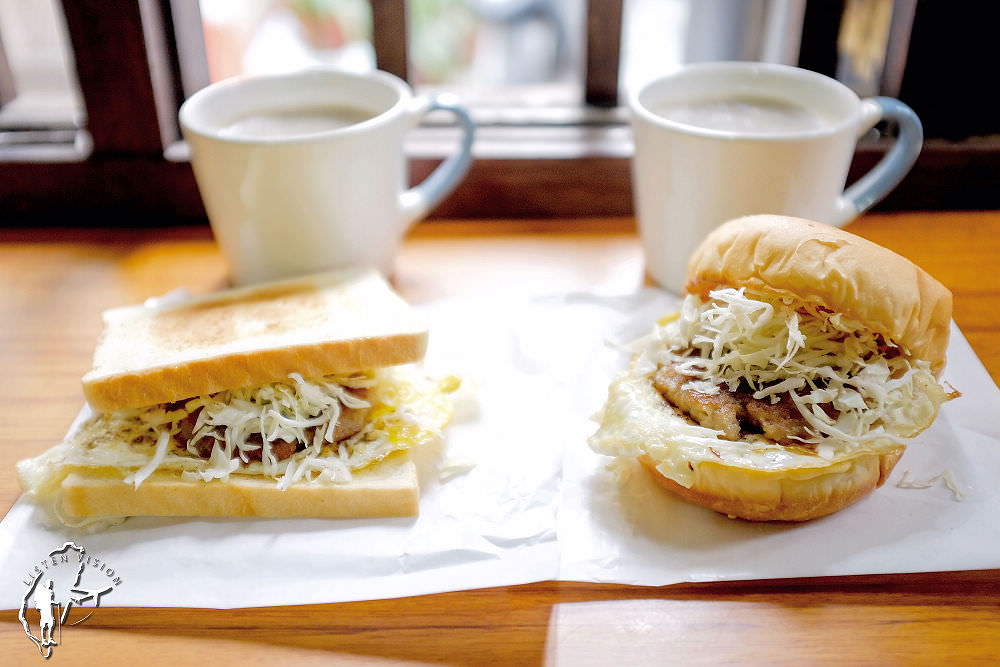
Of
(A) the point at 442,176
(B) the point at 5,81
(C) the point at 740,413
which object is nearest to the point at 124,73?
(B) the point at 5,81

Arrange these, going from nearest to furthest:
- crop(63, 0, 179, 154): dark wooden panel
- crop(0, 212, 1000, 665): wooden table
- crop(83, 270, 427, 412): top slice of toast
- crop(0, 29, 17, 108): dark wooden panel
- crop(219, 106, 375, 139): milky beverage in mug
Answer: crop(0, 212, 1000, 665): wooden table, crop(83, 270, 427, 412): top slice of toast, crop(219, 106, 375, 139): milky beverage in mug, crop(63, 0, 179, 154): dark wooden panel, crop(0, 29, 17, 108): dark wooden panel

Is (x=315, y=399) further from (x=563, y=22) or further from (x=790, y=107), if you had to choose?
(x=563, y=22)

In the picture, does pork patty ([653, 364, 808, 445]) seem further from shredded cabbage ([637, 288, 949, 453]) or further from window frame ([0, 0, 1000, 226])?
window frame ([0, 0, 1000, 226])

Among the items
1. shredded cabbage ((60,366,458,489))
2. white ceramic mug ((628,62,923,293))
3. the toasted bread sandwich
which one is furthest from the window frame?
shredded cabbage ((60,366,458,489))

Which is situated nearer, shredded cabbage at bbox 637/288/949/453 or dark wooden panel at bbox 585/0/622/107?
shredded cabbage at bbox 637/288/949/453

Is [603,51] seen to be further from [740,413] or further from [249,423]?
[249,423]

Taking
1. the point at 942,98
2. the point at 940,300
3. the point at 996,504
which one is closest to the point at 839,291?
the point at 940,300
